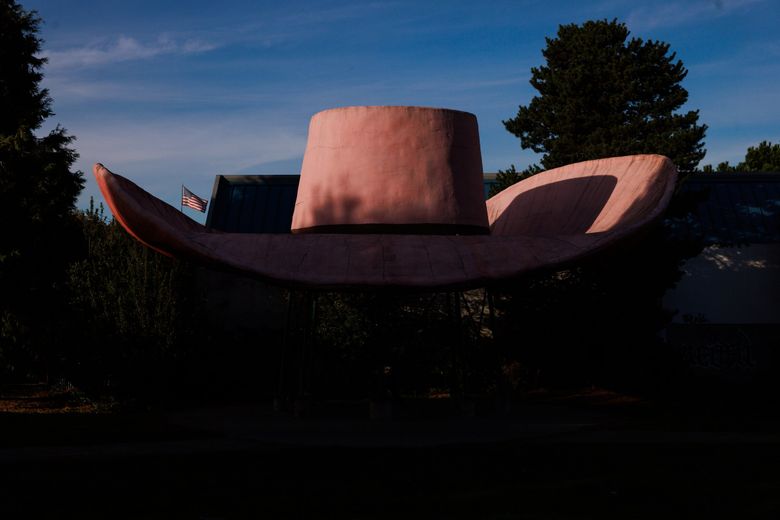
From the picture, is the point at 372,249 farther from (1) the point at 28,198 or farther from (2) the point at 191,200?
(2) the point at 191,200

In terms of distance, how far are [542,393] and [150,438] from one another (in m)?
15.7

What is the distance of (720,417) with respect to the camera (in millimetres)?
24438

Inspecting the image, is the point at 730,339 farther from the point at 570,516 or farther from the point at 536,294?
the point at 570,516

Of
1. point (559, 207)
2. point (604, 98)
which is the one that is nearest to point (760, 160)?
point (604, 98)

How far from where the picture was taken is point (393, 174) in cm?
2144

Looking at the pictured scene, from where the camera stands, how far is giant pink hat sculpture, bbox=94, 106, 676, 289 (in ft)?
59.9

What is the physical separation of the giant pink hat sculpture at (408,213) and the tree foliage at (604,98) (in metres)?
17.8

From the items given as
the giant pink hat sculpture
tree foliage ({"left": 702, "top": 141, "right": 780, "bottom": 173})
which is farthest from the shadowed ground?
tree foliage ({"left": 702, "top": 141, "right": 780, "bottom": 173})

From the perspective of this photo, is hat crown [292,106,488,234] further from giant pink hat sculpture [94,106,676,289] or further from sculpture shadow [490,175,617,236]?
sculpture shadow [490,175,617,236]

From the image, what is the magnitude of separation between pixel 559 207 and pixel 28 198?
18876 millimetres

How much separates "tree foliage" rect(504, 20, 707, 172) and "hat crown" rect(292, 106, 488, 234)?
19.6 meters

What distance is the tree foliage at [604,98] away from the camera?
4184 cm

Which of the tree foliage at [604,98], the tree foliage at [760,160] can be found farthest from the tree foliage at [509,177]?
the tree foliage at [760,160]

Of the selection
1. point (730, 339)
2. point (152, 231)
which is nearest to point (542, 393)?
point (730, 339)
